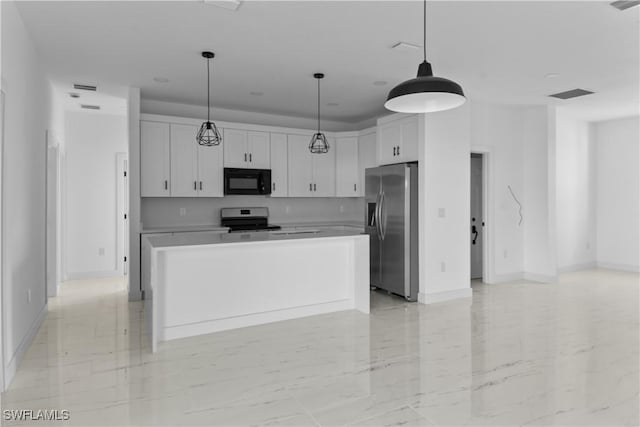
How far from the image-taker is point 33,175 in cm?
379

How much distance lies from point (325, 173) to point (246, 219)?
1.50 m

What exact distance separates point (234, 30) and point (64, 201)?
4.43 m

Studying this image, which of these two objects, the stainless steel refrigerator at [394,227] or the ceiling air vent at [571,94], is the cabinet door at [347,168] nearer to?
the stainless steel refrigerator at [394,227]

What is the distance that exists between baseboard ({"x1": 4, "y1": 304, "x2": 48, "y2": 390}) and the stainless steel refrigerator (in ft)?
12.8

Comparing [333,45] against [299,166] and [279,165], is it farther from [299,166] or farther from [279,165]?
[299,166]

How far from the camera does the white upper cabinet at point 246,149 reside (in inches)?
233

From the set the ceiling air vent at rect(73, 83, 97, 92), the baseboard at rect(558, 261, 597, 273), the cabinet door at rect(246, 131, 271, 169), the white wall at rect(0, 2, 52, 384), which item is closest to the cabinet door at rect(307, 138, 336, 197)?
the cabinet door at rect(246, 131, 271, 169)

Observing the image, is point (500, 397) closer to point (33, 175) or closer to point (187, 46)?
point (187, 46)

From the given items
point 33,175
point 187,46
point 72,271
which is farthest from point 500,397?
point 72,271

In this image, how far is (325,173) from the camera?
22.1ft

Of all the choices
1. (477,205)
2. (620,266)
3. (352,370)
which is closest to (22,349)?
(352,370)

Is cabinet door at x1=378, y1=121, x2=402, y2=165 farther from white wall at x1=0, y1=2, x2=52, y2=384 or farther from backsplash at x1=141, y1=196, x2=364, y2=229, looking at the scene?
white wall at x1=0, y1=2, x2=52, y2=384

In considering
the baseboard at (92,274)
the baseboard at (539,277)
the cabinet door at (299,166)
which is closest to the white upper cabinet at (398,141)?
the cabinet door at (299,166)

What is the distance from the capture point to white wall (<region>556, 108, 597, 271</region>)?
692cm
